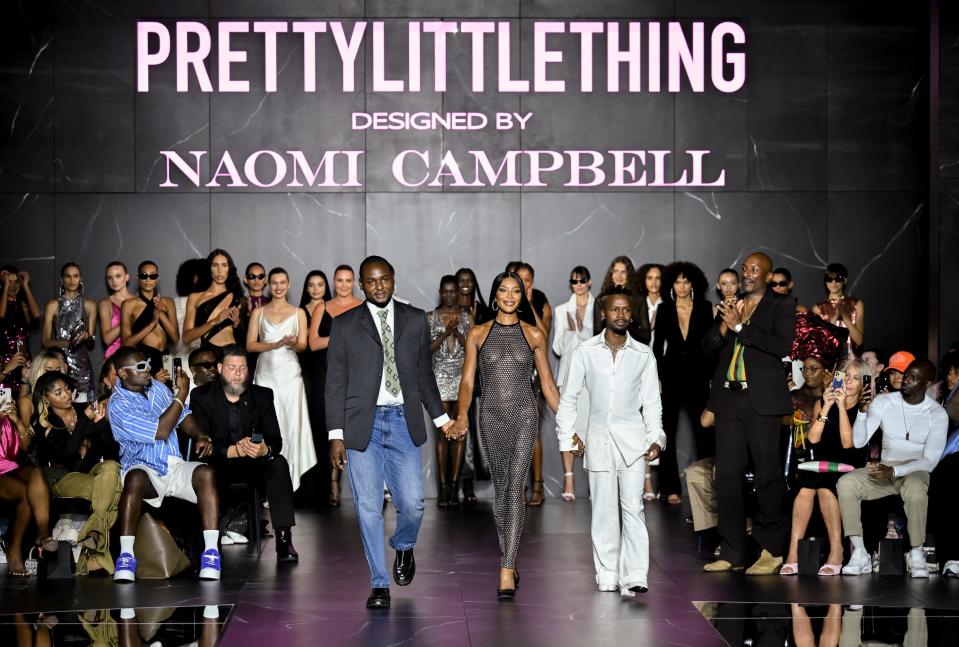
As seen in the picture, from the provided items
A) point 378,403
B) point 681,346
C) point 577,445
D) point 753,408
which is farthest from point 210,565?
point 681,346

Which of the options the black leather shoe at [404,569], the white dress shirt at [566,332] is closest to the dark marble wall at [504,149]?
the white dress shirt at [566,332]

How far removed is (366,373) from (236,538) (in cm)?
279

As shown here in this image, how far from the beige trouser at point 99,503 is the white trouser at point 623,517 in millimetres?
3011

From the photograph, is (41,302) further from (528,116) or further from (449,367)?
(528,116)

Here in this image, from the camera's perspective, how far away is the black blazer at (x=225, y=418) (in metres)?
8.57

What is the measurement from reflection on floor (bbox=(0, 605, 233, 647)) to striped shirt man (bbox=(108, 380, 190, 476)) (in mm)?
1276

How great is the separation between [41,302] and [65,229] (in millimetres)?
693

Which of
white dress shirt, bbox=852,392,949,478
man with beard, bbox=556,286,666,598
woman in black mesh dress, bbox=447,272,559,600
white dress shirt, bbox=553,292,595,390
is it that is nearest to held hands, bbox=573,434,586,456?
man with beard, bbox=556,286,666,598

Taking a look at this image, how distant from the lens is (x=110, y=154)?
12.0 metres

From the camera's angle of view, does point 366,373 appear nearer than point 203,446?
Yes

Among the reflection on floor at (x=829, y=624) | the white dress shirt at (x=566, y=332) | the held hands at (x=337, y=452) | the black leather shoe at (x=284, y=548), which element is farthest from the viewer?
the white dress shirt at (x=566, y=332)

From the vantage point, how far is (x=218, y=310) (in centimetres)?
1071

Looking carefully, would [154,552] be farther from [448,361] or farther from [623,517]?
[448,361]

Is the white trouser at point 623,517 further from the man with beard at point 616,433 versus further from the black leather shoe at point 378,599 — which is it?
the black leather shoe at point 378,599
